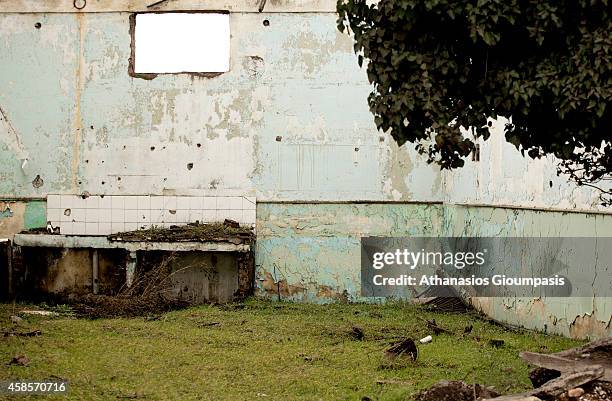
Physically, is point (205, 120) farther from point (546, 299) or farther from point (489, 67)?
point (489, 67)

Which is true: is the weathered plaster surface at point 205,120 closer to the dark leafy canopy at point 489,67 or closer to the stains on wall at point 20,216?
the stains on wall at point 20,216

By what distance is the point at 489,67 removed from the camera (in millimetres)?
6312

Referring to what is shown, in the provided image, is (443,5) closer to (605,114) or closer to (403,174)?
(605,114)

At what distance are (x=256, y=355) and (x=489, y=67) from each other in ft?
15.6

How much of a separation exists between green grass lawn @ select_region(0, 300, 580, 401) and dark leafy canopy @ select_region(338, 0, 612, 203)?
2305 millimetres

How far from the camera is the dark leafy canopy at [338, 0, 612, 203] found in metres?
5.88

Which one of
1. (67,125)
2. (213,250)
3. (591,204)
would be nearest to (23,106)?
(67,125)

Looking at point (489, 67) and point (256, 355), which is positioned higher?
point (489, 67)

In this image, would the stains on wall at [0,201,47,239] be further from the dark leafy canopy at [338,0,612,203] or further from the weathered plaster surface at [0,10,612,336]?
the dark leafy canopy at [338,0,612,203]

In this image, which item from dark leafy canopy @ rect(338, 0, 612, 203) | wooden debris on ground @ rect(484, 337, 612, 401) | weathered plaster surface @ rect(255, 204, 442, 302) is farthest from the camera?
weathered plaster surface @ rect(255, 204, 442, 302)

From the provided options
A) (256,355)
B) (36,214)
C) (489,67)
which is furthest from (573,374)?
(36,214)

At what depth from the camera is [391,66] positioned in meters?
6.26

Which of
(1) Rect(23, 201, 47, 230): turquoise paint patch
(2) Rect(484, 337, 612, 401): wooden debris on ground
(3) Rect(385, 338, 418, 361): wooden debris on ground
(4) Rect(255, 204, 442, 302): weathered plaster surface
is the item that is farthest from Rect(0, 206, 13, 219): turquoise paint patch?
(2) Rect(484, 337, 612, 401): wooden debris on ground

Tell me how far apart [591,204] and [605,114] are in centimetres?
397
